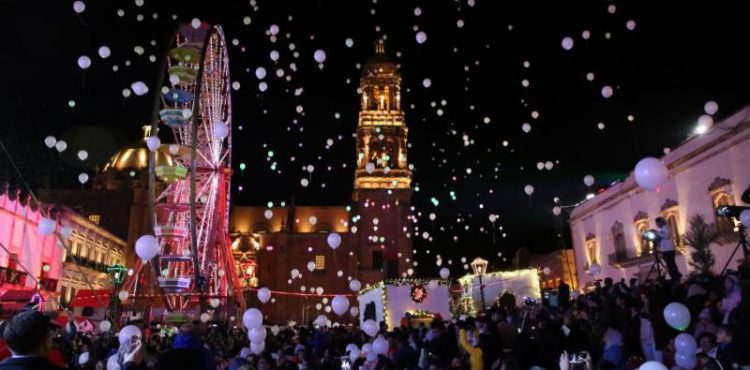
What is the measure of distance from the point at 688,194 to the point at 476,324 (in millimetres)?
17599

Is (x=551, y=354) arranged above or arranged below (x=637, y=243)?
below

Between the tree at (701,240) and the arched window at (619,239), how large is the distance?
6190 mm

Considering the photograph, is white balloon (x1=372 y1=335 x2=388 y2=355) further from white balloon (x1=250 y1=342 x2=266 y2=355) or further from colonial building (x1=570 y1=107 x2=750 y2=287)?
colonial building (x1=570 y1=107 x2=750 y2=287)

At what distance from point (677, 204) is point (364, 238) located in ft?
97.5

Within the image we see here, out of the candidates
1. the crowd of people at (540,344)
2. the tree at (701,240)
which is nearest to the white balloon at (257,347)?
the crowd of people at (540,344)

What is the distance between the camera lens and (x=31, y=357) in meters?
2.78

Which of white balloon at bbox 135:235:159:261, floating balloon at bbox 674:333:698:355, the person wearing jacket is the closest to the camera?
floating balloon at bbox 674:333:698:355

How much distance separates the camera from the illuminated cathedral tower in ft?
157

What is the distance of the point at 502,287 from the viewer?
20938 millimetres

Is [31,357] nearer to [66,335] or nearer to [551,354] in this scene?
[551,354]

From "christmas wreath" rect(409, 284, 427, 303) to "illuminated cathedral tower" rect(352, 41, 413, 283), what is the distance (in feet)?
84.7

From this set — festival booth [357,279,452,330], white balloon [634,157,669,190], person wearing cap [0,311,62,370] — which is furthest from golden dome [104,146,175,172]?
person wearing cap [0,311,62,370]

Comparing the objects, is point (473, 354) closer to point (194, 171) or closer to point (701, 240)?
point (194, 171)

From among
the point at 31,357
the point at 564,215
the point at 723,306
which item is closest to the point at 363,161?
the point at 564,215
